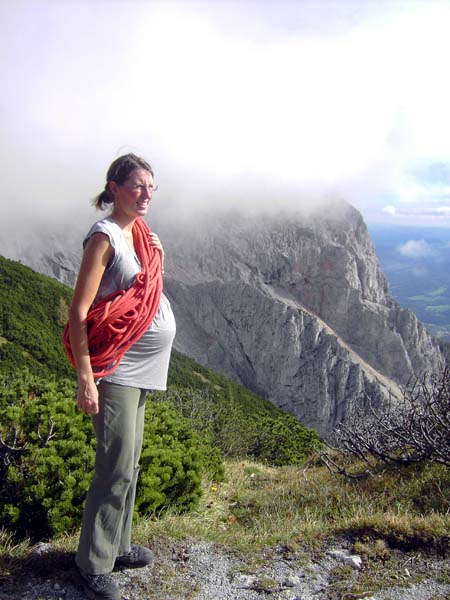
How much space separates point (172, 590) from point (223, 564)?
43cm

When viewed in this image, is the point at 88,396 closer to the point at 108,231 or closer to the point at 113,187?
the point at 108,231

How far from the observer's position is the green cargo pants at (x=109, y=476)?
9.05ft

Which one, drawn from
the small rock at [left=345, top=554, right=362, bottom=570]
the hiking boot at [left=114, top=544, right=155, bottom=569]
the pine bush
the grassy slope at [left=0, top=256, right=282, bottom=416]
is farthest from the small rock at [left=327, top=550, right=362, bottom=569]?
the grassy slope at [left=0, top=256, right=282, bottom=416]

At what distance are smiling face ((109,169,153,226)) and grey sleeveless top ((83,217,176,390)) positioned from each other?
90mm

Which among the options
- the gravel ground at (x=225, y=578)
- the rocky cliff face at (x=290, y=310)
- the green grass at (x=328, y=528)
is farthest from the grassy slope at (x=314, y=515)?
the rocky cliff face at (x=290, y=310)

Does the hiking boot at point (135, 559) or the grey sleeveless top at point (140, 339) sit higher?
the grey sleeveless top at point (140, 339)

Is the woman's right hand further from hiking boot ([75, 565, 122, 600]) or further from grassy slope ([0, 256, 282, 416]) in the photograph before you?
grassy slope ([0, 256, 282, 416])

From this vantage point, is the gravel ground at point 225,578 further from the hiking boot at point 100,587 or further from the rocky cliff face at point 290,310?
the rocky cliff face at point 290,310

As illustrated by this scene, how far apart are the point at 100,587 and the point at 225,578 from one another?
0.75 meters

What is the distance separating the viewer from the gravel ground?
2.83 metres

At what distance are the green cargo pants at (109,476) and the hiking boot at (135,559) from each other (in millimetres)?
191

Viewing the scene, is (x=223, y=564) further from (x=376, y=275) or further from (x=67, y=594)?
(x=376, y=275)

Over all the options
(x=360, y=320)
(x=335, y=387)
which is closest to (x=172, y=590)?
(x=335, y=387)

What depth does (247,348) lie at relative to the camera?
259ft
